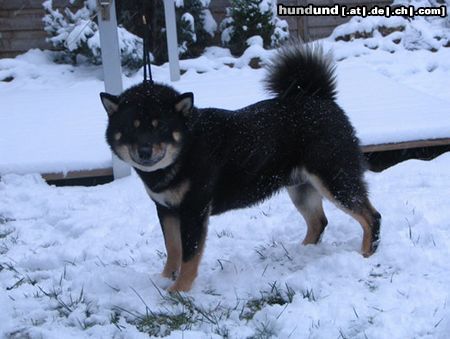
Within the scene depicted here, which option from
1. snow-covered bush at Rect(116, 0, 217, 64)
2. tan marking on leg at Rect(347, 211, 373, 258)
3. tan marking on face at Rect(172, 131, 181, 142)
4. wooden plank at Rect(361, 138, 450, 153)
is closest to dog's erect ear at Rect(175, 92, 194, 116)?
tan marking on face at Rect(172, 131, 181, 142)

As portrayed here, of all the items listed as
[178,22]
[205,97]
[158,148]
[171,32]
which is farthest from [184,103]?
[178,22]

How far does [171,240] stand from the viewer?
121 inches

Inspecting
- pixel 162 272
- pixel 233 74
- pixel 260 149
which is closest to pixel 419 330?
pixel 260 149

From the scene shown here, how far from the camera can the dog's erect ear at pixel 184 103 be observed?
2.68 m

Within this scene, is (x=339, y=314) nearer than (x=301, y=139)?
Yes

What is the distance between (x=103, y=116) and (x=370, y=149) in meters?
2.98

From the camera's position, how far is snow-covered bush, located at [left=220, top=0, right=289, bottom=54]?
9.45 m

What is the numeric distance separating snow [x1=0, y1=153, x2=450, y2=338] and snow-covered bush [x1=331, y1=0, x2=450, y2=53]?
616cm

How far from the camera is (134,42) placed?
8719 mm

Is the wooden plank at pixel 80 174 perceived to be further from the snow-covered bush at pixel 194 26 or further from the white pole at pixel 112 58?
the snow-covered bush at pixel 194 26

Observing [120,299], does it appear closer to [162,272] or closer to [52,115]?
[162,272]

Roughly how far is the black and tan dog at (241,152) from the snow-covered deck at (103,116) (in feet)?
5.90

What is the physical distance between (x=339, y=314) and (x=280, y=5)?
328 inches

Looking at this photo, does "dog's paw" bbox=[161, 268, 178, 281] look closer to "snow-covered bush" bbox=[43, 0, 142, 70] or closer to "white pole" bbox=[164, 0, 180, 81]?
"white pole" bbox=[164, 0, 180, 81]
